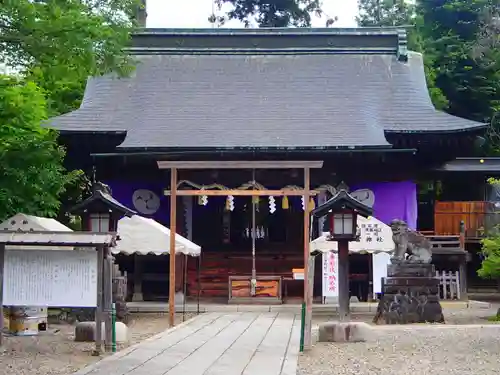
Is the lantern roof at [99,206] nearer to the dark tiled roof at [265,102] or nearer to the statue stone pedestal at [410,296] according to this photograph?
the statue stone pedestal at [410,296]

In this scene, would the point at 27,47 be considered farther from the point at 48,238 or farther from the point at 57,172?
the point at 57,172

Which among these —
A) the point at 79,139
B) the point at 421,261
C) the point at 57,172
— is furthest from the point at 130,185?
the point at 421,261

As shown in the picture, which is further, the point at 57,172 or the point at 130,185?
the point at 130,185

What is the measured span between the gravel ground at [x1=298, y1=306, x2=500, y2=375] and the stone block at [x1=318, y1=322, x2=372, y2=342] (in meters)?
0.19

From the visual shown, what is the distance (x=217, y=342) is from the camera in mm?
10664

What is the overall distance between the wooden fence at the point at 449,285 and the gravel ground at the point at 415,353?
237 inches

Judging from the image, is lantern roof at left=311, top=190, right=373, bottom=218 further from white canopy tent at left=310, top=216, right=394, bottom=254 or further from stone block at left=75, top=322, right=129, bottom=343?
white canopy tent at left=310, top=216, right=394, bottom=254

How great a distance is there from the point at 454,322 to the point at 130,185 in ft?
30.6

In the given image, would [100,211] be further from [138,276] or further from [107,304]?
[138,276]

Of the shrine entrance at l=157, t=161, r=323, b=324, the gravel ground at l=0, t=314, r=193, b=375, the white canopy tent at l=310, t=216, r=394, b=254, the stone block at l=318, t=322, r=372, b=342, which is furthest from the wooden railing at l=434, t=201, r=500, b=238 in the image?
the gravel ground at l=0, t=314, r=193, b=375

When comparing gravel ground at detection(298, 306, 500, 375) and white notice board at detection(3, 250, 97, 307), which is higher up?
white notice board at detection(3, 250, 97, 307)

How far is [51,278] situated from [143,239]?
5.37m

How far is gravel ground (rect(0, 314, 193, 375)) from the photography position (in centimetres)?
830

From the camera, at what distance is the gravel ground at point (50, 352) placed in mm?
8305
